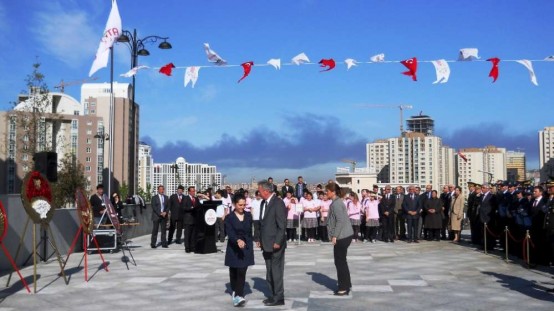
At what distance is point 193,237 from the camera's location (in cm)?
1800

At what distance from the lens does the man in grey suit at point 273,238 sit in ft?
30.6

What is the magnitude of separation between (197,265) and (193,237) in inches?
141

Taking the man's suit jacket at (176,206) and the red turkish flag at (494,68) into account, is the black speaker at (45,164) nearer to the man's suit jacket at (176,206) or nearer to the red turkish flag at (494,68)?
the man's suit jacket at (176,206)

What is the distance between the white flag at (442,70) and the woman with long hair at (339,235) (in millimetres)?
8461

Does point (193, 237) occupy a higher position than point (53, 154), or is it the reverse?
point (53, 154)

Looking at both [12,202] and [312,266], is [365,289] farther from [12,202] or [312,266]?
[12,202]

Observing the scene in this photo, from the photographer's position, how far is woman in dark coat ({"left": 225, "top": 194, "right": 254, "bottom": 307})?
9234 millimetres

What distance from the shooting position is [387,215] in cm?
2144

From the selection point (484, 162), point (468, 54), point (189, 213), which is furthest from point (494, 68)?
point (484, 162)

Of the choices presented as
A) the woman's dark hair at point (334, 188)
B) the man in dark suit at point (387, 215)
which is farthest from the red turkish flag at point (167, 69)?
the woman's dark hair at point (334, 188)

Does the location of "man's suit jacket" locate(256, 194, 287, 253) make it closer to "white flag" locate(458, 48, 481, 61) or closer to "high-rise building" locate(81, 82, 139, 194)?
"white flag" locate(458, 48, 481, 61)

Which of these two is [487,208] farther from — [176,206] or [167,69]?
[167,69]

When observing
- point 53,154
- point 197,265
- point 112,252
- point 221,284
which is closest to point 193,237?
point 112,252

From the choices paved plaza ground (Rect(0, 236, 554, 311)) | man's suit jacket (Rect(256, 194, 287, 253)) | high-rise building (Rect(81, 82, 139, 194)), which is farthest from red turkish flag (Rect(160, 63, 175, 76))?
high-rise building (Rect(81, 82, 139, 194))
